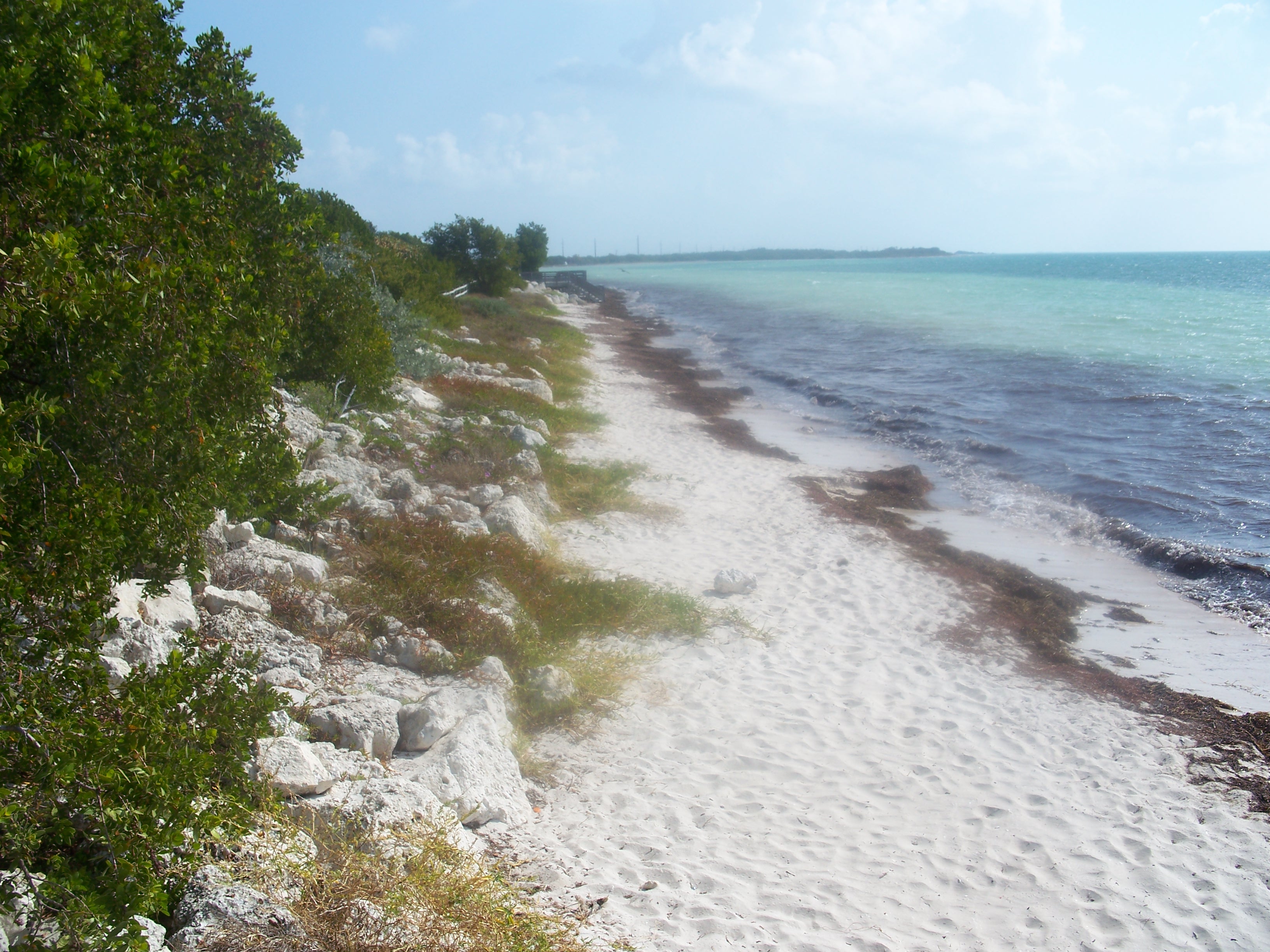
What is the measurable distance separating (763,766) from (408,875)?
9.26ft

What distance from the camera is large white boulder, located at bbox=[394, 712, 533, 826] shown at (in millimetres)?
4348

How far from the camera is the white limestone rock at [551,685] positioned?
579 cm

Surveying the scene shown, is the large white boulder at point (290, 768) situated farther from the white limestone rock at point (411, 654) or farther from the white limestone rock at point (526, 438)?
Answer: the white limestone rock at point (526, 438)

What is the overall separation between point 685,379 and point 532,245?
125 feet

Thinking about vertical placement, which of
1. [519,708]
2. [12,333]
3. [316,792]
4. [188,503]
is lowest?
[519,708]

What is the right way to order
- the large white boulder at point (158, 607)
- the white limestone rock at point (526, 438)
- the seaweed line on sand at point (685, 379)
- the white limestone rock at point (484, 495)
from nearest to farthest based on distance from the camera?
the large white boulder at point (158, 607), the white limestone rock at point (484, 495), the white limestone rock at point (526, 438), the seaweed line on sand at point (685, 379)

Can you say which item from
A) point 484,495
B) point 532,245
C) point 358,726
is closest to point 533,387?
point 484,495

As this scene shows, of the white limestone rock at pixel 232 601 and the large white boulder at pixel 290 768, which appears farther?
the white limestone rock at pixel 232 601

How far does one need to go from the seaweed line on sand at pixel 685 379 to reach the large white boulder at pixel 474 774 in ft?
38.0

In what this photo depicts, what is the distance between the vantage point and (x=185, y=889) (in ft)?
9.68

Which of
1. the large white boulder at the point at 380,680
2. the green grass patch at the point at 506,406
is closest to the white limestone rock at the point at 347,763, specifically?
the large white boulder at the point at 380,680

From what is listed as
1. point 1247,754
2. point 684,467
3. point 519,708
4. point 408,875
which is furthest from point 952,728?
point 684,467

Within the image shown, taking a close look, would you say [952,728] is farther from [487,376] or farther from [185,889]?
[487,376]

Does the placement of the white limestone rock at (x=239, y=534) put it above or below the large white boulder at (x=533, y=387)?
below
